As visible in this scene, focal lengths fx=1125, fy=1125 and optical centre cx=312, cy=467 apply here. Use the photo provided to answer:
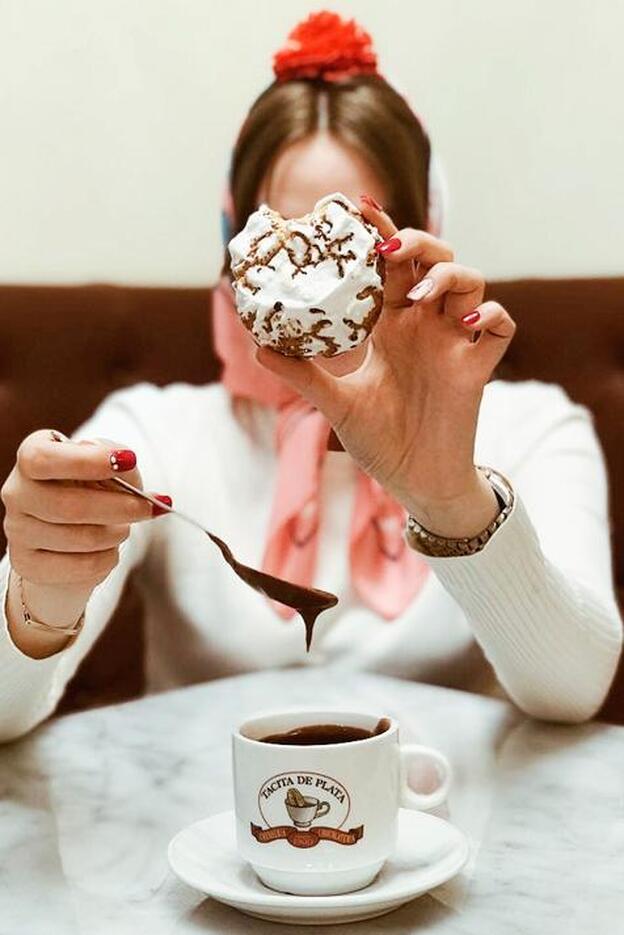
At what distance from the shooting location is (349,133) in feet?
4.07

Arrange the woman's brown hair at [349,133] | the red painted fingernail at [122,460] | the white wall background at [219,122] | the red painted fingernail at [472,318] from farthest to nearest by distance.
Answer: the white wall background at [219,122] → the woman's brown hair at [349,133] → the red painted fingernail at [472,318] → the red painted fingernail at [122,460]

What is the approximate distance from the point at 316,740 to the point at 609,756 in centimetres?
32

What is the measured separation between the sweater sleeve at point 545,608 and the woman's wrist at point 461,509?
0.06 feet

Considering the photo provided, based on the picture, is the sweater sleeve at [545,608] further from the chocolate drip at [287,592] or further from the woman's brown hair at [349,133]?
Result: the woman's brown hair at [349,133]

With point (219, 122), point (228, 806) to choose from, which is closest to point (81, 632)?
point (228, 806)

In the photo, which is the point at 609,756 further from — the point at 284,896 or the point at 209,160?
Result: the point at 209,160


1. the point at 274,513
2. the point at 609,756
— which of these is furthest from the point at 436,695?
the point at 274,513

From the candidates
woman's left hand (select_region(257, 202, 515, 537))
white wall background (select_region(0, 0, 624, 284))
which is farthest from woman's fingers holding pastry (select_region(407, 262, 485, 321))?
white wall background (select_region(0, 0, 624, 284))

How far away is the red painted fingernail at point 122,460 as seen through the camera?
27.6 inches

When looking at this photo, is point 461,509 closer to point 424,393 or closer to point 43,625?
point 424,393

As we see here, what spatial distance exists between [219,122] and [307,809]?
1.38 meters

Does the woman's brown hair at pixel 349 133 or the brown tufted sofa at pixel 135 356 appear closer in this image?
the woman's brown hair at pixel 349 133

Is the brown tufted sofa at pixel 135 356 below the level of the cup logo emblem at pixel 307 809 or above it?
below

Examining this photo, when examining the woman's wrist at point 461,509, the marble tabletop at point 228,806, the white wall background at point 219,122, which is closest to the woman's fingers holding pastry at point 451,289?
the woman's wrist at point 461,509
